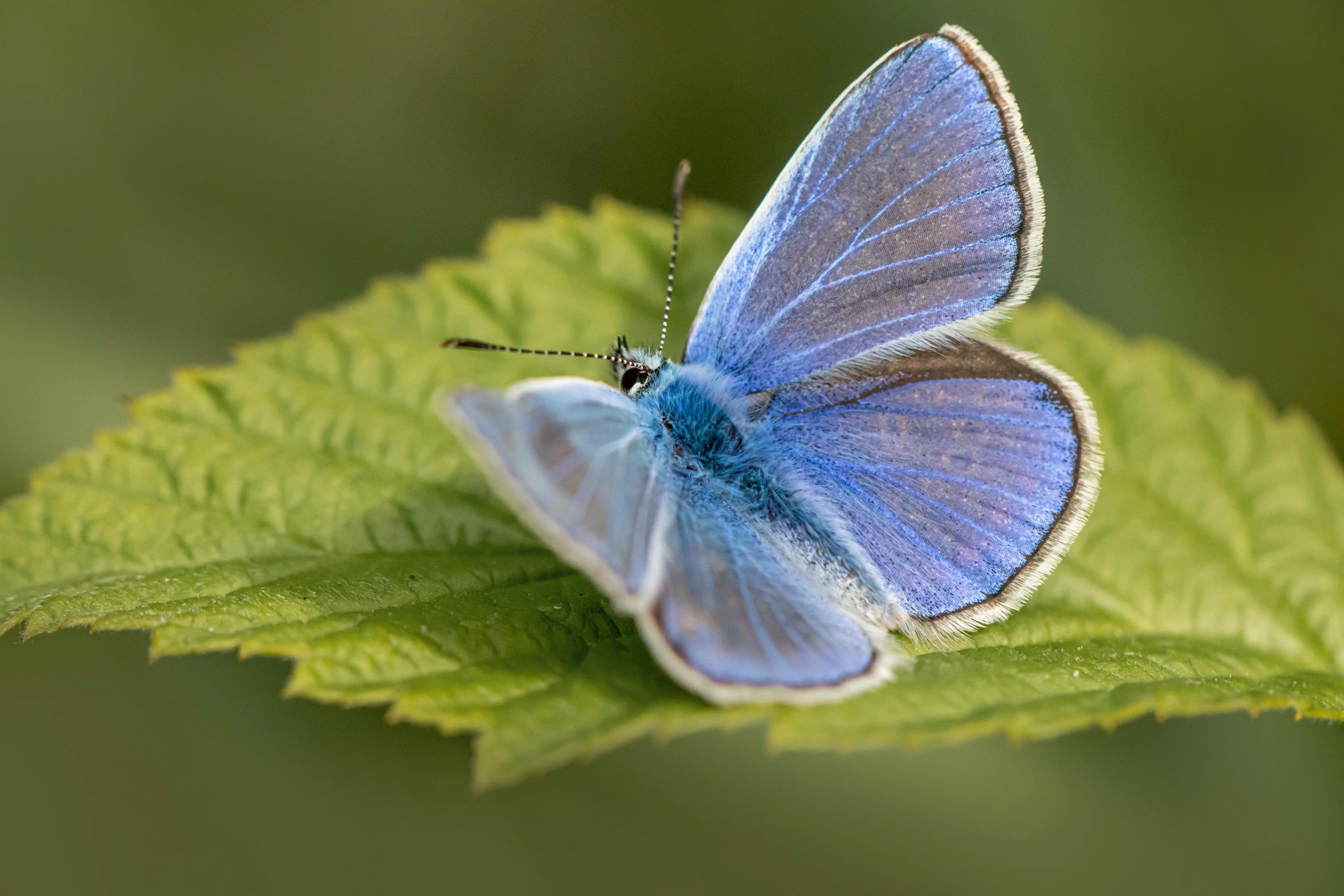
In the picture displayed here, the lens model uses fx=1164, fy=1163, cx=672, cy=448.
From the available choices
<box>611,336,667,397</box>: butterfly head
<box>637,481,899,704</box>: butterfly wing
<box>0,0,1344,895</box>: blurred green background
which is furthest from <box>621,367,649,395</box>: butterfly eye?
<box>0,0,1344,895</box>: blurred green background

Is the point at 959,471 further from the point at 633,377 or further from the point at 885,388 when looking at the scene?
the point at 633,377

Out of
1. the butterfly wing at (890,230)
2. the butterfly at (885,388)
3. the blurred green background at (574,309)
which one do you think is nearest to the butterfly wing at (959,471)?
the butterfly at (885,388)

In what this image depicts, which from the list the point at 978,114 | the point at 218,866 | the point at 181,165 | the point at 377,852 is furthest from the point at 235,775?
the point at 978,114

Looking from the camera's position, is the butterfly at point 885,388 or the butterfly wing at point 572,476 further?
the butterfly at point 885,388

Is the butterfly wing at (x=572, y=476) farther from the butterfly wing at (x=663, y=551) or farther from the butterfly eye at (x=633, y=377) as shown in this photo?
the butterfly eye at (x=633, y=377)

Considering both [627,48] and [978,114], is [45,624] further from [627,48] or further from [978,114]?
[627,48]

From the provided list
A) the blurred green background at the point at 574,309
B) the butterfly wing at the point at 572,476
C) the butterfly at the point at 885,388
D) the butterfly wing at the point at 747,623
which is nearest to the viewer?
the butterfly wing at the point at 572,476
